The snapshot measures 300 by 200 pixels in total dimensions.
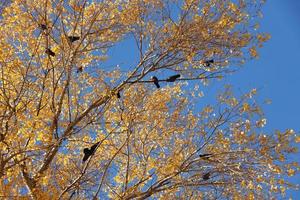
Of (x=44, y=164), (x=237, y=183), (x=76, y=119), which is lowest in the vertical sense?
(x=237, y=183)

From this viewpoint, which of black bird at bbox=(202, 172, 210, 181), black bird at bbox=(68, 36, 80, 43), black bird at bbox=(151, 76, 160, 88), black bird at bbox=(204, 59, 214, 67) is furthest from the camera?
black bird at bbox=(204, 59, 214, 67)

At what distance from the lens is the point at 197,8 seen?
311 inches

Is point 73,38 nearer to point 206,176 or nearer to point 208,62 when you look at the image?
point 208,62

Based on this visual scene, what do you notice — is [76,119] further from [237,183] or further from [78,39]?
[237,183]

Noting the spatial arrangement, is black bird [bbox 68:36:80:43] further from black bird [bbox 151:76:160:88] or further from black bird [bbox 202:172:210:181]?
black bird [bbox 202:172:210:181]

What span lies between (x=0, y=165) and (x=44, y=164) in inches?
49.5

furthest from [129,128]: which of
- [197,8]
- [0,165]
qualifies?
[197,8]

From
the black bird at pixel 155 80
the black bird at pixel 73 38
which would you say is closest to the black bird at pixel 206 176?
the black bird at pixel 155 80

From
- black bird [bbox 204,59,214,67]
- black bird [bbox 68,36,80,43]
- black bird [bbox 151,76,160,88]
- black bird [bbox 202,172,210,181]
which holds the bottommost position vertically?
black bird [bbox 202,172,210,181]

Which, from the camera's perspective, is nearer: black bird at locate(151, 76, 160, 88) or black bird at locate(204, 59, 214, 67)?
black bird at locate(151, 76, 160, 88)

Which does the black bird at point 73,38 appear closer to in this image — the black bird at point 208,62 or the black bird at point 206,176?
the black bird at point 208,62

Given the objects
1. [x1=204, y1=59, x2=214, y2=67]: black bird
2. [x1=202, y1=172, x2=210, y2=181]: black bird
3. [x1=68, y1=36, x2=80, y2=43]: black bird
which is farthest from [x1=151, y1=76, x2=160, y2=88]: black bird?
[x1=202, y1=172, x2=210, y2=181]: black bird

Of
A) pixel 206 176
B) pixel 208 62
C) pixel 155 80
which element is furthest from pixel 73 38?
pixel 206 176

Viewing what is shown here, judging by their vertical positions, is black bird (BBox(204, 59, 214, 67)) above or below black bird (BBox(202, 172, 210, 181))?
above
